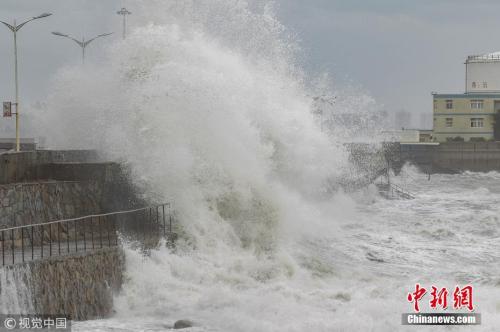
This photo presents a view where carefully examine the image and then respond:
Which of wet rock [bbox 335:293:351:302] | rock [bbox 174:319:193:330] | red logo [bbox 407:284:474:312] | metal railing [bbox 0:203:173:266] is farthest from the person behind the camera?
metal railing [bbox 0:203:173:266]

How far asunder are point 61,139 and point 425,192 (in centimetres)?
1942

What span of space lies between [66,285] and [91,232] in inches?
98.9

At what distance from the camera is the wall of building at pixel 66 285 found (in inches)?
442

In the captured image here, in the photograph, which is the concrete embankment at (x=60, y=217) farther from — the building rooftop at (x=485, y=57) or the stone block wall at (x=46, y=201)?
the building rooftop at (x=485, y=57)

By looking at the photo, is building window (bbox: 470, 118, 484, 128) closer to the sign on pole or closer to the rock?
the sign on pole

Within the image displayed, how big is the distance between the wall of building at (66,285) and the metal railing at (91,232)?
0.39 meters

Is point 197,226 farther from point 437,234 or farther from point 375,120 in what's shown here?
point 375,120

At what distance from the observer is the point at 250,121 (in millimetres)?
19531

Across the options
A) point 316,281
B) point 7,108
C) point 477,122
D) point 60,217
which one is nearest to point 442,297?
point 316,281

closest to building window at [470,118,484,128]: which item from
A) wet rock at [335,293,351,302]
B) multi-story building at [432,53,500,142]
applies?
multi-story building at [432,53,500,142]

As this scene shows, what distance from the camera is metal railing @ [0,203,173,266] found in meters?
13.4

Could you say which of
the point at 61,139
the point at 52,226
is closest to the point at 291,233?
the point at 52,226

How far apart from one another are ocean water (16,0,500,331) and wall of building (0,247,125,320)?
0.29 metres

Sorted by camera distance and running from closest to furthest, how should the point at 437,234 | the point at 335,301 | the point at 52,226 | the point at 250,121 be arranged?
the point at 335,301, the point at 52,226, the point at 250,121, the point at 437,234
